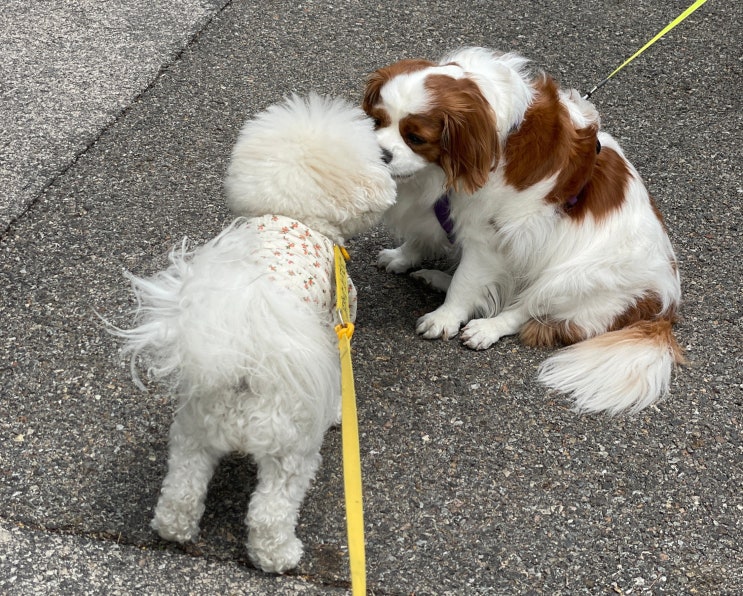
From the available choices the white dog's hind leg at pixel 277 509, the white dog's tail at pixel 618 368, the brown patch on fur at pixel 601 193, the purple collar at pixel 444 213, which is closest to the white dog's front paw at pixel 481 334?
the white dog's tail at pixel 618 368

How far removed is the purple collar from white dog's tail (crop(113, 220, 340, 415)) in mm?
1243

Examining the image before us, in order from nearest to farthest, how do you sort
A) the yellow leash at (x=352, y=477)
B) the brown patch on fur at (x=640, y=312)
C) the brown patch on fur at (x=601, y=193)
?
the yellow leash at (x=352, y=477) → the brown patch on fur at (x=601, y=193) → the brown patch on fur at (x=640, y=312)

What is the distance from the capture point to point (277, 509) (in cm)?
222

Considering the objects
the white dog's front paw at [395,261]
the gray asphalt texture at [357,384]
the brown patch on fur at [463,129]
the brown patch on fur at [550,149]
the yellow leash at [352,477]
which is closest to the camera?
the yellow leash at [352,477]

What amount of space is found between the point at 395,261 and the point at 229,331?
6.05 feet

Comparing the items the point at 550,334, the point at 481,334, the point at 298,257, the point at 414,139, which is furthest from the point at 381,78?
the point at 550,334

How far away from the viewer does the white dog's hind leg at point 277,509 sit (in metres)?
2.20

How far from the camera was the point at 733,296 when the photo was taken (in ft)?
11.9

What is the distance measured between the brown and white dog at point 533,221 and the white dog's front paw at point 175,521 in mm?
1303

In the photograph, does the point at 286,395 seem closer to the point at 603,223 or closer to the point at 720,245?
the point at 603,223

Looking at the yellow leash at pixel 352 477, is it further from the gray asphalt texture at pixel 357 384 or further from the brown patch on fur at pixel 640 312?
the brown patch on fur at pixel 640 312

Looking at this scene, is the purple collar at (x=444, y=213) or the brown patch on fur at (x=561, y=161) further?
the purple collar at (x=444, y=213)

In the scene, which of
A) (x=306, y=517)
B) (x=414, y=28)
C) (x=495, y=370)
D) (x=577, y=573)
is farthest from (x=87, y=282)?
(x=414, y=28)

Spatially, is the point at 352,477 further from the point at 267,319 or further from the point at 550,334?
the point at 550,334
